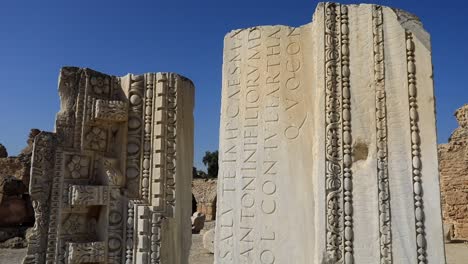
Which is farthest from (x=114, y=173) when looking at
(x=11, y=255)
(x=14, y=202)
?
(x=14, y=202)

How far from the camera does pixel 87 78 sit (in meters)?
4.08

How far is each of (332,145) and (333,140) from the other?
0.04 m

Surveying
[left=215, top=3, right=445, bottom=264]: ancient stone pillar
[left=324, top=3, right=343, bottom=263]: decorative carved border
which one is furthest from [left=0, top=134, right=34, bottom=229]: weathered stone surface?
[left=324, top=3, right=343, bottom=263]: decorative carved border

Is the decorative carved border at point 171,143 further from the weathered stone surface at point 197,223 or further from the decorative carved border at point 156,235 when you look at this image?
the weathered stone surface at point 197,223

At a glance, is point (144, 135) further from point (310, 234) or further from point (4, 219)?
point (4, 219)

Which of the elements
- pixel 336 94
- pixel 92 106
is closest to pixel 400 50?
pixel 336 94

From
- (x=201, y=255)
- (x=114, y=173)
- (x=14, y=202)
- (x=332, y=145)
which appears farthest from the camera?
(x=14, y=202)

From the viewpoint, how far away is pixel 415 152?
2635 millimetres

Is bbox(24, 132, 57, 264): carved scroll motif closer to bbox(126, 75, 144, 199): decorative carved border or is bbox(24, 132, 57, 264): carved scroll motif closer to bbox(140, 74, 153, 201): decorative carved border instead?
bbox(126, 75, 144, 199): decorative carved border

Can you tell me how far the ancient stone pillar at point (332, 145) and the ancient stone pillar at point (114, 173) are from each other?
3.49ft

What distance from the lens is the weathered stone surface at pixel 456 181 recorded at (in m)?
13.6

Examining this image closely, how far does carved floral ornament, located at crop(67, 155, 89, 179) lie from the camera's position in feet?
12.8

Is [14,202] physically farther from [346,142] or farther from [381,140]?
[381,140]

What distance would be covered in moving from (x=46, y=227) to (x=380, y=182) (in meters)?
3.03
